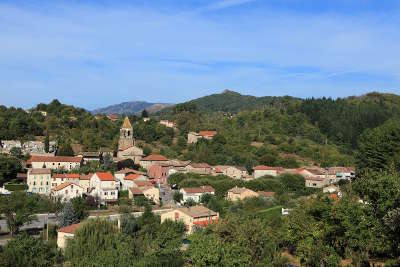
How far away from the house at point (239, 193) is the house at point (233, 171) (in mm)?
9510

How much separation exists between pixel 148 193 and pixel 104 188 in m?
4.18

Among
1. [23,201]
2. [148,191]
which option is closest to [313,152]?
[148,191]

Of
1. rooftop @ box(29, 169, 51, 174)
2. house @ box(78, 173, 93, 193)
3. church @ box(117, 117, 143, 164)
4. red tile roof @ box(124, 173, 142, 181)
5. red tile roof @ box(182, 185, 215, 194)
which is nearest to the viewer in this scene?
house @ box(78, 173, 93, 193)

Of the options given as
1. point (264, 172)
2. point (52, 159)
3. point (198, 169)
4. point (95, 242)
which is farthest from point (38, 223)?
point (264, 172)

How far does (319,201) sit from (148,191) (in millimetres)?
24785

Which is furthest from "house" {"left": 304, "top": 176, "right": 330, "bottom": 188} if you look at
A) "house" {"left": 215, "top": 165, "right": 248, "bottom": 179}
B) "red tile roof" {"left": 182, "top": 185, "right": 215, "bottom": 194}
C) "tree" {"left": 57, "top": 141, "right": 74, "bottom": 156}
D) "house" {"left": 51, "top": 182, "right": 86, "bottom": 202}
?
"tree" {"left": 57, "top": 141, "right": 74, "bottom": 156}

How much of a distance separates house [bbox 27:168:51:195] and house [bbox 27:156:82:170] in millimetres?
4189

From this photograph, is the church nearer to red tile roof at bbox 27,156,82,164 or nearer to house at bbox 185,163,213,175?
house at bbox 185,163,213,175

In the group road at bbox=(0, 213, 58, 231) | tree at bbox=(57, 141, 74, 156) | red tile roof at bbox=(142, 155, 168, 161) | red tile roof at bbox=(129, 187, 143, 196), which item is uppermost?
tree at bbox=(57, 141, 74, 156)

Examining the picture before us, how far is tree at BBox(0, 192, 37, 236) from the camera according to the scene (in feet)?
108

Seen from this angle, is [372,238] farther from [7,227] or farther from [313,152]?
[313,152]

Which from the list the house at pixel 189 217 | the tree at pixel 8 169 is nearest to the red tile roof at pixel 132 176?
the tree at pixel 8 169

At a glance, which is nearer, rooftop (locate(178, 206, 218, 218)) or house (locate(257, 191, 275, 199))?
rooftop (locate(178, 206, 218, 218))

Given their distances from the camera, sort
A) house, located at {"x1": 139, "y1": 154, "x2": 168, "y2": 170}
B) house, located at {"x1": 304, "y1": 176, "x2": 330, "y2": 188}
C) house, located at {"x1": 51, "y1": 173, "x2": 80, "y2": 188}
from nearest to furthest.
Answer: house, located at {"x1": 51, "y1": 173, "x2": 80, "y2": 188}, house, located at {"x1": 304, "y1": 176, "x2": 330, "y2": 188}, house, located at {"x1": 139, "y1": 154, "x2": 168, "y2": 170}
